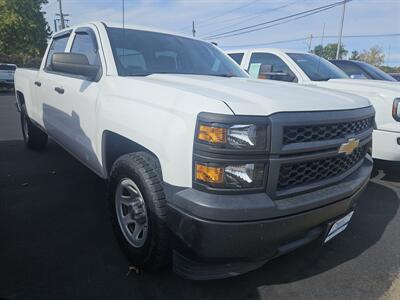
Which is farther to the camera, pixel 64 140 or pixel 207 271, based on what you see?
pixel 64 140

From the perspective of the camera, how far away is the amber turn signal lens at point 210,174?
76.0 inches

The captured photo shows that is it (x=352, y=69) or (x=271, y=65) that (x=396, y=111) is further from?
(x=352, y=69)

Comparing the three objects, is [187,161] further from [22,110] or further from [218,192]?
[22,110]

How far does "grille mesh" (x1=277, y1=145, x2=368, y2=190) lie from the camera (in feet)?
6.89

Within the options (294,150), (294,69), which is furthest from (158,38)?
(294,69)

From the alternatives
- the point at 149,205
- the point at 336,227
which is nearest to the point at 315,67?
the point at 336,227

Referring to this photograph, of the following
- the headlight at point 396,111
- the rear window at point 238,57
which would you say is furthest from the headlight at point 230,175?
the rear window at point 238,57

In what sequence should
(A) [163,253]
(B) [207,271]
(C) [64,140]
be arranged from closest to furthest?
1. (B) [207,271]
2. (A) [163,253]
3. (C) [64,140]

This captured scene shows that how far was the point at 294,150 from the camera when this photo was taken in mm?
2021

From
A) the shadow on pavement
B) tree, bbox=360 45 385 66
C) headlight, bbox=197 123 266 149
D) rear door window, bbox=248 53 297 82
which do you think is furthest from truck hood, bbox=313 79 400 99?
tree, bbox=360 45 385 66

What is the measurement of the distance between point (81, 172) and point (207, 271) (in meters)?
3.27

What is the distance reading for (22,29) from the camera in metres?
33.4

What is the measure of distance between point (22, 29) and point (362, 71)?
34520mm

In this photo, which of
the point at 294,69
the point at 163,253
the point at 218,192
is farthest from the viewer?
the point at 294,69
